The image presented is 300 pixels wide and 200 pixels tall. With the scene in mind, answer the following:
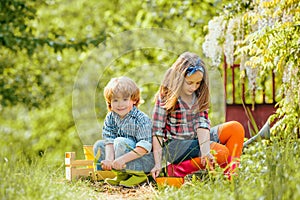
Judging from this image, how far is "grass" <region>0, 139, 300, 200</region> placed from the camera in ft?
8.06

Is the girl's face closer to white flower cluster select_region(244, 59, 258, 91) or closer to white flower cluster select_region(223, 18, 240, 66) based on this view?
white flower cluster select_region(244, 59, 258, 91)

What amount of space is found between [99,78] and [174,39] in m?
0.62

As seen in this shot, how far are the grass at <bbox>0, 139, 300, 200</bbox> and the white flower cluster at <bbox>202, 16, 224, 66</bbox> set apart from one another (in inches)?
→ 109

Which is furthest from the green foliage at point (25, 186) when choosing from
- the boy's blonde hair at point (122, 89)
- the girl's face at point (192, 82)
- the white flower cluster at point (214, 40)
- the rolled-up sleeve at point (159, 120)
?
the white flower cluster at point (214, 40)

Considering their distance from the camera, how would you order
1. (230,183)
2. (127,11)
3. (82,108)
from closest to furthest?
1. (230,183)
2. (82,108)
3. (127,11)

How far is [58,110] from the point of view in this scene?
12.1 meters

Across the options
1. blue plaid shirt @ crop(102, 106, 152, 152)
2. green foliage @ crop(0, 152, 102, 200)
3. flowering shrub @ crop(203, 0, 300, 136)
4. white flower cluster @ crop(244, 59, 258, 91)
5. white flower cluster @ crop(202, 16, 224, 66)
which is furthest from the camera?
white flower cluster @ crop(202, 16, 224, 66)

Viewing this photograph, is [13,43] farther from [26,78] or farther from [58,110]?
[58,110]

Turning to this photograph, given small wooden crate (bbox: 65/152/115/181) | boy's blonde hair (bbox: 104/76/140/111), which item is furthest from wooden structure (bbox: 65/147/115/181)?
boy's blonde hair (bbox: 104/76/140/111)

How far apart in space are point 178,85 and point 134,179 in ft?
2.23

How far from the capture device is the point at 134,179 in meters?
3.82

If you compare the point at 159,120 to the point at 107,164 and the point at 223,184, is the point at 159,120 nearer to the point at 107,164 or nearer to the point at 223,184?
the point at 107,164

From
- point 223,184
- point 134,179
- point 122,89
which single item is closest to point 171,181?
point 134,179

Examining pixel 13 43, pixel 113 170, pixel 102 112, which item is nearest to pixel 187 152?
pixel 113 170
